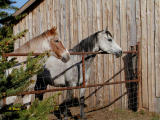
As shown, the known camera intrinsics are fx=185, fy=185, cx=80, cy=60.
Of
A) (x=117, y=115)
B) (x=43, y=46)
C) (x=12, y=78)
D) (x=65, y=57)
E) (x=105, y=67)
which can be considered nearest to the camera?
(x=12, y=78)

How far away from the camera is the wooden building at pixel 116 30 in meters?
4.47

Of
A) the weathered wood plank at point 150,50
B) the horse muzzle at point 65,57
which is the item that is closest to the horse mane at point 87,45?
the weathered wood plank at point 150,50

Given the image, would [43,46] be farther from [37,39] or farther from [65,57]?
[65,57]

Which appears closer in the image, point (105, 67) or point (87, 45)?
point (87, 45)

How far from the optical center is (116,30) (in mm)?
5145

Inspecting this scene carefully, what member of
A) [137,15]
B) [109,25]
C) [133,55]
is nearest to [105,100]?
[133,55]

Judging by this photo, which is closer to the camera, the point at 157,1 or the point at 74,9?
the point at 157,1

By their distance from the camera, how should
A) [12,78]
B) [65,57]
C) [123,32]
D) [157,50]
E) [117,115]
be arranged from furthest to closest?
[123,32]
[117,115]
[157,50]
[65,57]
[12,78]

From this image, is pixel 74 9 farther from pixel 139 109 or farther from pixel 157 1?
pixel 139 109

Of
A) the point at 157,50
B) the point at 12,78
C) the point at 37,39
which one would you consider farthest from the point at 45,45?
the point at 157,50

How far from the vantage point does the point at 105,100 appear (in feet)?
17.5

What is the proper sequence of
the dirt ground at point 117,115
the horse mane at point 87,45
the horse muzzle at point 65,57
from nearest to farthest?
the horse muzzle at point 65,57
the dirt ground at point 117,115
the horse mane at point 87,45

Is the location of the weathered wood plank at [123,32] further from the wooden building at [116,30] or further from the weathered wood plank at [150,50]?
the weathered wood plank at [150,50]

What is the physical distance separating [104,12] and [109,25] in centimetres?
42
